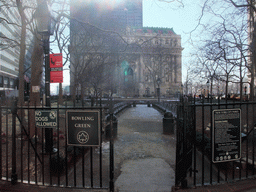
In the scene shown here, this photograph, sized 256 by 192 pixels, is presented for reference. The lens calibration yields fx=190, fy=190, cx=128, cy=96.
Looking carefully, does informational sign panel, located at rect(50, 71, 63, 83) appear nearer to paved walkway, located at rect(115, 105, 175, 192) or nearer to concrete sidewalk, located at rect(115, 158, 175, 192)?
paved walkway, located at rect(115, 105, 175, 192)

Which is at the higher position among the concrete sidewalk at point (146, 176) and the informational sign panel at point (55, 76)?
the informational sign panel at point (55, 76)

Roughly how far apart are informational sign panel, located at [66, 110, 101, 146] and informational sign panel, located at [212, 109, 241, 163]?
2.33 m

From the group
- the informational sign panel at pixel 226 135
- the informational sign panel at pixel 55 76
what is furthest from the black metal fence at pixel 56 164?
the informational sign panel at pixel 226 135

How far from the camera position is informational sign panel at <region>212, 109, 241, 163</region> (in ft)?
12.4

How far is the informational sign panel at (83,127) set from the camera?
372 cm

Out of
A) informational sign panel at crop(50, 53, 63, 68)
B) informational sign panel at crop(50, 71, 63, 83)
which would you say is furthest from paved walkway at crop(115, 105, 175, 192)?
informational sign panel at crop(50, 53, 63, 68)

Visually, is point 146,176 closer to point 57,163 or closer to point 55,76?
point 57,163

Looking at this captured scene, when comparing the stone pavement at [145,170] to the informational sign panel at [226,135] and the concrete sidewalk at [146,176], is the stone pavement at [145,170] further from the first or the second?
the informational sign panel at [226,135]

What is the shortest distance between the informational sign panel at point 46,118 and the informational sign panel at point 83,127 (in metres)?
0.44

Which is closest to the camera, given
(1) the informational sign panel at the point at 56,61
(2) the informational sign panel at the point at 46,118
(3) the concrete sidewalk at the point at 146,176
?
(3) the concrete sidewalk at the point at 146,176

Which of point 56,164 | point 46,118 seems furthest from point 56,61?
point 56,164

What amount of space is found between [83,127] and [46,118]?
98cm

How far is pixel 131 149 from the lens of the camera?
274 inches

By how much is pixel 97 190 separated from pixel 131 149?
340cm
